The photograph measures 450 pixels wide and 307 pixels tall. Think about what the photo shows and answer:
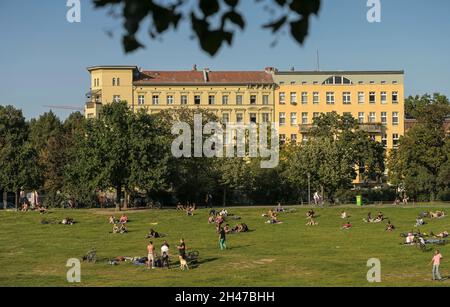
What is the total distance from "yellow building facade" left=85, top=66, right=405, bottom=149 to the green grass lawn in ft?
165

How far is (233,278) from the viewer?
39406 millimetres

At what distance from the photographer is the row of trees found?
81625 mm

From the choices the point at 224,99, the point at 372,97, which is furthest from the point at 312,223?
the point at 372,97

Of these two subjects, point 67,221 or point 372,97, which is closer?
point 67,221

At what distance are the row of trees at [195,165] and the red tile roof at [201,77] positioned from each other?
2297 cm

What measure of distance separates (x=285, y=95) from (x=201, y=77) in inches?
548

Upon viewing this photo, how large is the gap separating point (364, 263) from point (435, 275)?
628 centimetres

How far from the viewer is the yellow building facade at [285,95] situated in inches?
4983

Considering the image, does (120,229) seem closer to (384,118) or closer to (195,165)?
(195,165)

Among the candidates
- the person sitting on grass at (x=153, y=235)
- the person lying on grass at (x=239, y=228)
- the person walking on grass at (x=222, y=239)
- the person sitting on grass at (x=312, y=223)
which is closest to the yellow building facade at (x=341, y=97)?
the person sitting on grass at (x=312, y=223)

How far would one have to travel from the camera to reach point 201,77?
129125mm

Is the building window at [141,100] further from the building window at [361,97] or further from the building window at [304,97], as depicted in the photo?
the building window at [361,97]
